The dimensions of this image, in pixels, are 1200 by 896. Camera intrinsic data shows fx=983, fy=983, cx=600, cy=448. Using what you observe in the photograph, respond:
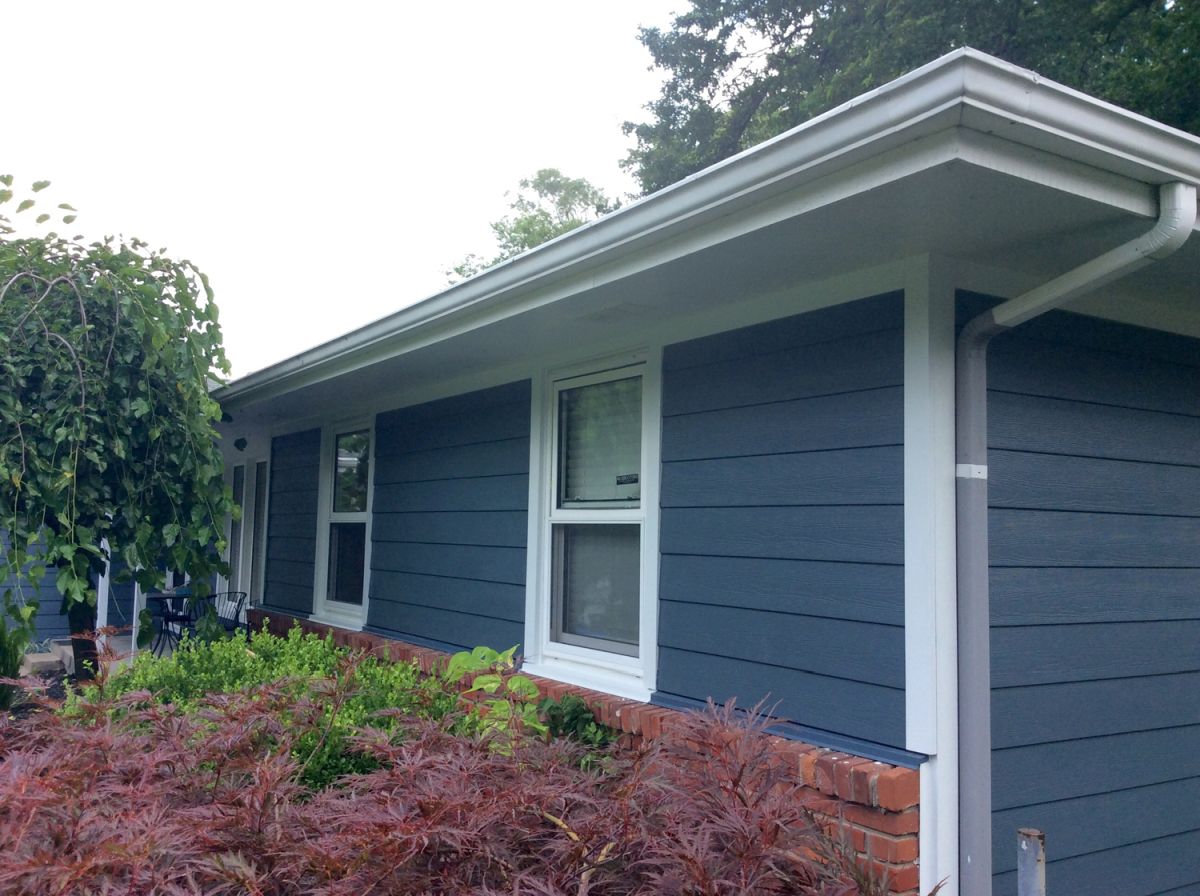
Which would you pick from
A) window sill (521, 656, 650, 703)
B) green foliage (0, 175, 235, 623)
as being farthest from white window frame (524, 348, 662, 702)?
green foliage (0, 175, 235, 623)

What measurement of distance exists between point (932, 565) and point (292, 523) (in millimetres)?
5650

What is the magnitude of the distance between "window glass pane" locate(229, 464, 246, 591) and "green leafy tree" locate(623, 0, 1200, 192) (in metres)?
6.95

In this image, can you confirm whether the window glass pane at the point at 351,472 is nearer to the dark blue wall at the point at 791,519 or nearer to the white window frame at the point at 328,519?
the white window frame at the point at 328,519

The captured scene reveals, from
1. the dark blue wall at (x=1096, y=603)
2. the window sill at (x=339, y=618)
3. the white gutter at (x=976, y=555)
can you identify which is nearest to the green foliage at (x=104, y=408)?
the window sill at (x=339, y=618)

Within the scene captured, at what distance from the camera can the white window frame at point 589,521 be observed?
12.6ft

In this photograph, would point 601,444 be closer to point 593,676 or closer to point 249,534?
point 593,676

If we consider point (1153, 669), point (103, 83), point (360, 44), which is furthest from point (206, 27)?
point (1153, 669)

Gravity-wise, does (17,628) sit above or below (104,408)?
below

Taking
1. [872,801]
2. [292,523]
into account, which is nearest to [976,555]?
[872,801]

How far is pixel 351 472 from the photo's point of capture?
6.73 meters

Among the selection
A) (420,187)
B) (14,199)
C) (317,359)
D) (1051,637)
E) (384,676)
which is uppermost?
(420,187)

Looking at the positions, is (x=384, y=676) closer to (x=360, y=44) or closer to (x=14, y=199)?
(x=14, y=199)

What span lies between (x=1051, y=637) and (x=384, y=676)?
2.71m

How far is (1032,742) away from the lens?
9.64ft
